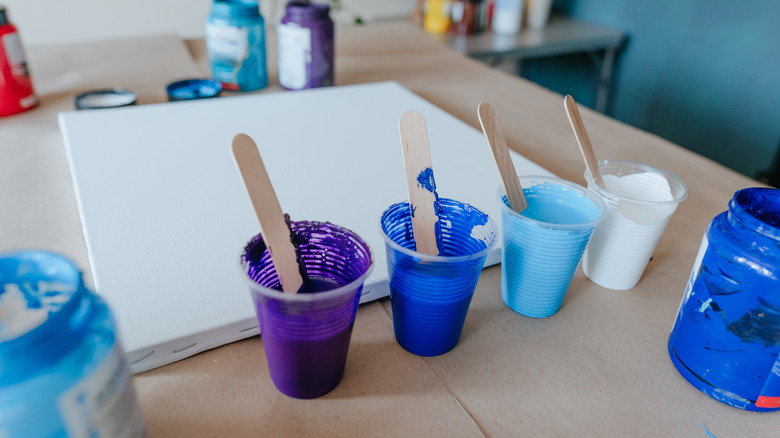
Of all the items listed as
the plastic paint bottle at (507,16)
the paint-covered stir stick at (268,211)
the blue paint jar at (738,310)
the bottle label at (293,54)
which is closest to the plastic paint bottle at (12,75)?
the bottle label at (293,54)

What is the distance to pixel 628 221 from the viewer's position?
0.64 metres

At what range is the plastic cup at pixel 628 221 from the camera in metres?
0.64

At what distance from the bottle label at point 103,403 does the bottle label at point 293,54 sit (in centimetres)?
96

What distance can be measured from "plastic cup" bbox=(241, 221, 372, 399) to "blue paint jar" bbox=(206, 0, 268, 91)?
836 mm

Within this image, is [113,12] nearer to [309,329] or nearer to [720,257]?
[309,329]

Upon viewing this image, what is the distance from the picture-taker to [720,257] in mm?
513

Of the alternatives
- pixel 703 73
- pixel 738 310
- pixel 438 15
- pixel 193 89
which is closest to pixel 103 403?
pixel 738 310

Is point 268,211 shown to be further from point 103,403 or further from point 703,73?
point 703,73

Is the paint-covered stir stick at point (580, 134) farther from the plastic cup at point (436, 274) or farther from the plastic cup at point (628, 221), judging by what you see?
the plastic cup at point (436, 274)

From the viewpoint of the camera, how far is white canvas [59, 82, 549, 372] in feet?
1.95

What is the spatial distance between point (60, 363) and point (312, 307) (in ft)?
0.61

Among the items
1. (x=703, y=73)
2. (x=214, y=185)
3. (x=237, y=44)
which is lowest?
(x=703, y=73)

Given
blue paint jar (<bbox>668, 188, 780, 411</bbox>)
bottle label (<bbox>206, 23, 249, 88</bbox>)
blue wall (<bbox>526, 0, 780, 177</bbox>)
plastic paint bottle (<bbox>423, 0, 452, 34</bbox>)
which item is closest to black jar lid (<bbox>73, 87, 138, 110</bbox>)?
bottle label (<bbox>206, 23, 249, 88</bbox>)

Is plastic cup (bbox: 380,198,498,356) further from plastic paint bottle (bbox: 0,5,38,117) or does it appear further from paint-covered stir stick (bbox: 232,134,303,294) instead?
plastic paint bottle (bbox: 0,5,38,117)
